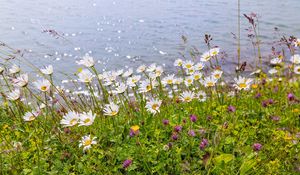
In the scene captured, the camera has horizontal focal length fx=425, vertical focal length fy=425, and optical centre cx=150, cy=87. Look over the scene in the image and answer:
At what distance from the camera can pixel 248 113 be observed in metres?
3.87

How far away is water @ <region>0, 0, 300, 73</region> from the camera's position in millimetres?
9336

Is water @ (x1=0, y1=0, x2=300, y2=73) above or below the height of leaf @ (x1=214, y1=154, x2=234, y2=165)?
below

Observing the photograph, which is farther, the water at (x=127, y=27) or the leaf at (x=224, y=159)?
the water at (x=127, y=27)

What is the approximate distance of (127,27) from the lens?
11.8 m

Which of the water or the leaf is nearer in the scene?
the leaf

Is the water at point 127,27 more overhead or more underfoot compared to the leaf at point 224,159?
more underfoot

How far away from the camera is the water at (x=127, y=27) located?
9.34 m

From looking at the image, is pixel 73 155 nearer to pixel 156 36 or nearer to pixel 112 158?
pixel 112 158

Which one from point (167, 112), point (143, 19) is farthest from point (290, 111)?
point (143, 19)

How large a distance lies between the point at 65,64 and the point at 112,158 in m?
5.91

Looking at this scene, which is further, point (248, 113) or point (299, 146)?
point (248, 113)

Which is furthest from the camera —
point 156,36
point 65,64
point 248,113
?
point 156,36

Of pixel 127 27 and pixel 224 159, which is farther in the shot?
pixel 127 27

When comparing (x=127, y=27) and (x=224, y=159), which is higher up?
(x=224, y=159)
